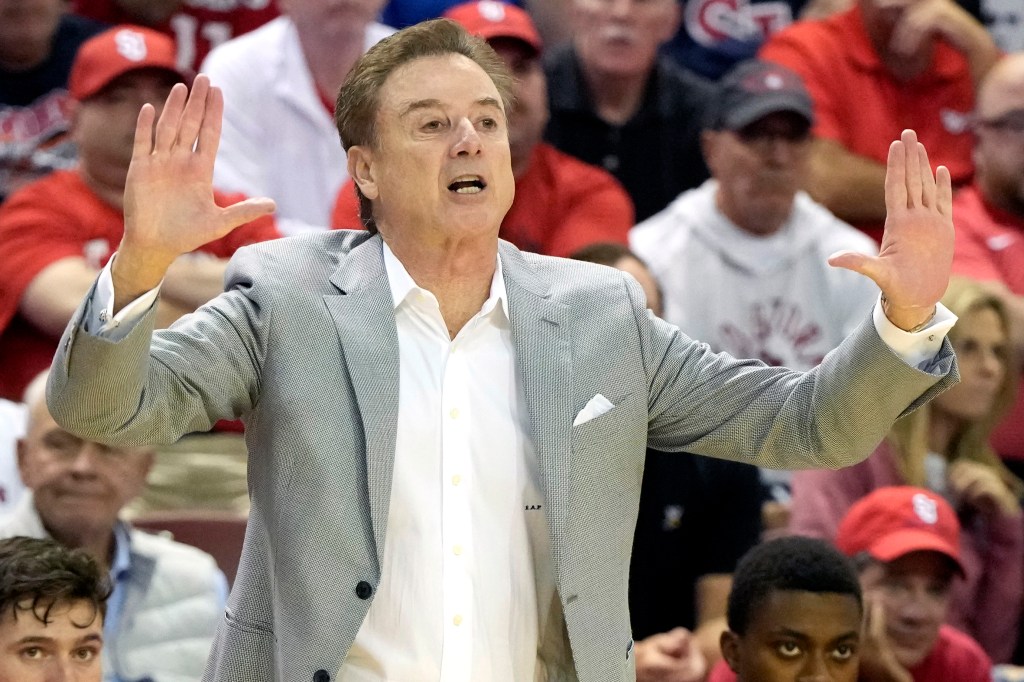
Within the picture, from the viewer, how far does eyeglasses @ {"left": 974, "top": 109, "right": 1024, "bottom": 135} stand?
5.07 meters

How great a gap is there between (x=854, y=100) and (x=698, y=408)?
3.28 metres

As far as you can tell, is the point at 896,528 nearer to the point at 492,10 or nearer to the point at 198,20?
the point at 492,10

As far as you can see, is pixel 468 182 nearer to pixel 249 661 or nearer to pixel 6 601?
pixel 249 661

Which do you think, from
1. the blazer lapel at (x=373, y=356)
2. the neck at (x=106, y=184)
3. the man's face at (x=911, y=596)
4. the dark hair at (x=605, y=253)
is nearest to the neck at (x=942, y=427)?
the man's face at (x=911, y=596)

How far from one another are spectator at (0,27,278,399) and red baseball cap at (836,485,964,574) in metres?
1.65

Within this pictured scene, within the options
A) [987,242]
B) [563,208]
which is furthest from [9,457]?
[987,242]

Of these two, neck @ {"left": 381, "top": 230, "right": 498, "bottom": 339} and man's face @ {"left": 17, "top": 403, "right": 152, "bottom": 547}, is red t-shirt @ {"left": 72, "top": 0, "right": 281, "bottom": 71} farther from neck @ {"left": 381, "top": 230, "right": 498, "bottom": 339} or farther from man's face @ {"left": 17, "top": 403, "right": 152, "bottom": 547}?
neck @ {"left": 381, "top": 230, "right": 498, "bottom": 339}

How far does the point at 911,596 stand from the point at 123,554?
5.86 feet

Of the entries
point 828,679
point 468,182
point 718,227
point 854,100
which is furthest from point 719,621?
point 854,100

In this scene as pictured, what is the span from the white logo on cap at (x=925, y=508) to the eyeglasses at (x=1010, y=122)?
1.58 m

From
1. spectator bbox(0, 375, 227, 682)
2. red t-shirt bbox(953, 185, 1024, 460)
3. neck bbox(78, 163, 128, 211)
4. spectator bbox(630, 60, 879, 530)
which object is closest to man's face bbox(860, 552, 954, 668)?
spectator bbox(630, 60, 879, 530)

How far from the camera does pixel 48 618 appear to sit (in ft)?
9.12

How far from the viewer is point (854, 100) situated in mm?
5367

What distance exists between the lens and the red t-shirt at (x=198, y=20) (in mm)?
5191
